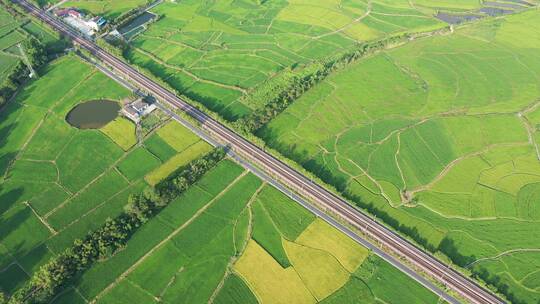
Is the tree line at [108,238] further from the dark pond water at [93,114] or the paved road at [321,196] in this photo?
the dark pond water at [93,114]

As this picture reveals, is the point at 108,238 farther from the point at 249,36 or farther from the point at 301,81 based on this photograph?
the point at 249,36

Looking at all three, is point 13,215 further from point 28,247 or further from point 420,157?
point 420,157

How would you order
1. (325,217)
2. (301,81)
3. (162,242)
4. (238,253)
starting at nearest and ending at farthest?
(238,253) → (162,242) → (325,217) → (301,81)

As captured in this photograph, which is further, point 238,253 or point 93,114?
point 93,114

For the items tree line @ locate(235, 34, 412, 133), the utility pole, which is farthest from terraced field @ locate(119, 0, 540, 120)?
the utility pole

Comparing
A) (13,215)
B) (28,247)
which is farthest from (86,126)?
(28,247)

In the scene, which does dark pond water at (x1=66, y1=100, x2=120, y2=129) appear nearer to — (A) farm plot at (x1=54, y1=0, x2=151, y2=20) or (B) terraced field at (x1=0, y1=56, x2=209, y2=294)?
(B) terraced field at (x1=0, y1=56, x2=209, y2=294)

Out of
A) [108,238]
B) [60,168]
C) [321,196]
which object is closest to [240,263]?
[321,196]
